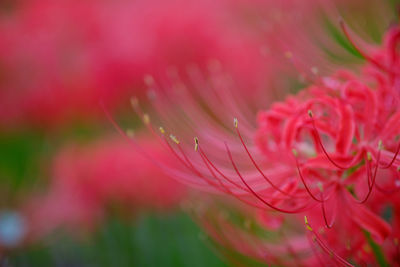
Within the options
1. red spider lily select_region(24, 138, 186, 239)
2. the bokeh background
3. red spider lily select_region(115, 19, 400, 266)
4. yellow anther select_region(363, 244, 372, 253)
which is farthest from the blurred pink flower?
yellow anther select_region(363, 244, 372, 253)

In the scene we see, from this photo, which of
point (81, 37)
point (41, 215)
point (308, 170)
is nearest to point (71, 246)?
point (41, 215)

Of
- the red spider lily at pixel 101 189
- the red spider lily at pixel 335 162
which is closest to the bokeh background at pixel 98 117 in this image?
the red spider lily at pixel 101 189

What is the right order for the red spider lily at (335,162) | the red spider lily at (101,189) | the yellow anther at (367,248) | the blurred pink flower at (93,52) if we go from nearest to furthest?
the red spider lily at (335,162) < the yellow anther at (367,248) < the red spider lily at (101,189) < the blurred pink flower at (93,52)

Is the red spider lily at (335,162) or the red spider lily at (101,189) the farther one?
the red spider lily at (101,189)

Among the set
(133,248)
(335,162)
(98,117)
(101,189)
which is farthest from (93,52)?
(335,162)

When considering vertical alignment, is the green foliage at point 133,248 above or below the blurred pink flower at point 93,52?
below

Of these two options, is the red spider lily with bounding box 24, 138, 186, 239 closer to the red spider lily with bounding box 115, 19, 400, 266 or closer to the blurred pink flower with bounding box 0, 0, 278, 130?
the blurred pink flower with bounding box 0, 0, 278, 130

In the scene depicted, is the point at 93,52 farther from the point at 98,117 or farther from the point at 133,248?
the point at 133,248

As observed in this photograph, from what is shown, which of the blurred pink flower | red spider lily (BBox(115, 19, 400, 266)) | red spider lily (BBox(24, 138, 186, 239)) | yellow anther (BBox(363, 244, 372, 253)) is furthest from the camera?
the blurred pink flower

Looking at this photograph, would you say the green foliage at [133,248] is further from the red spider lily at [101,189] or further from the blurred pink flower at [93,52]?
the blurred pink flower at [93,52]
